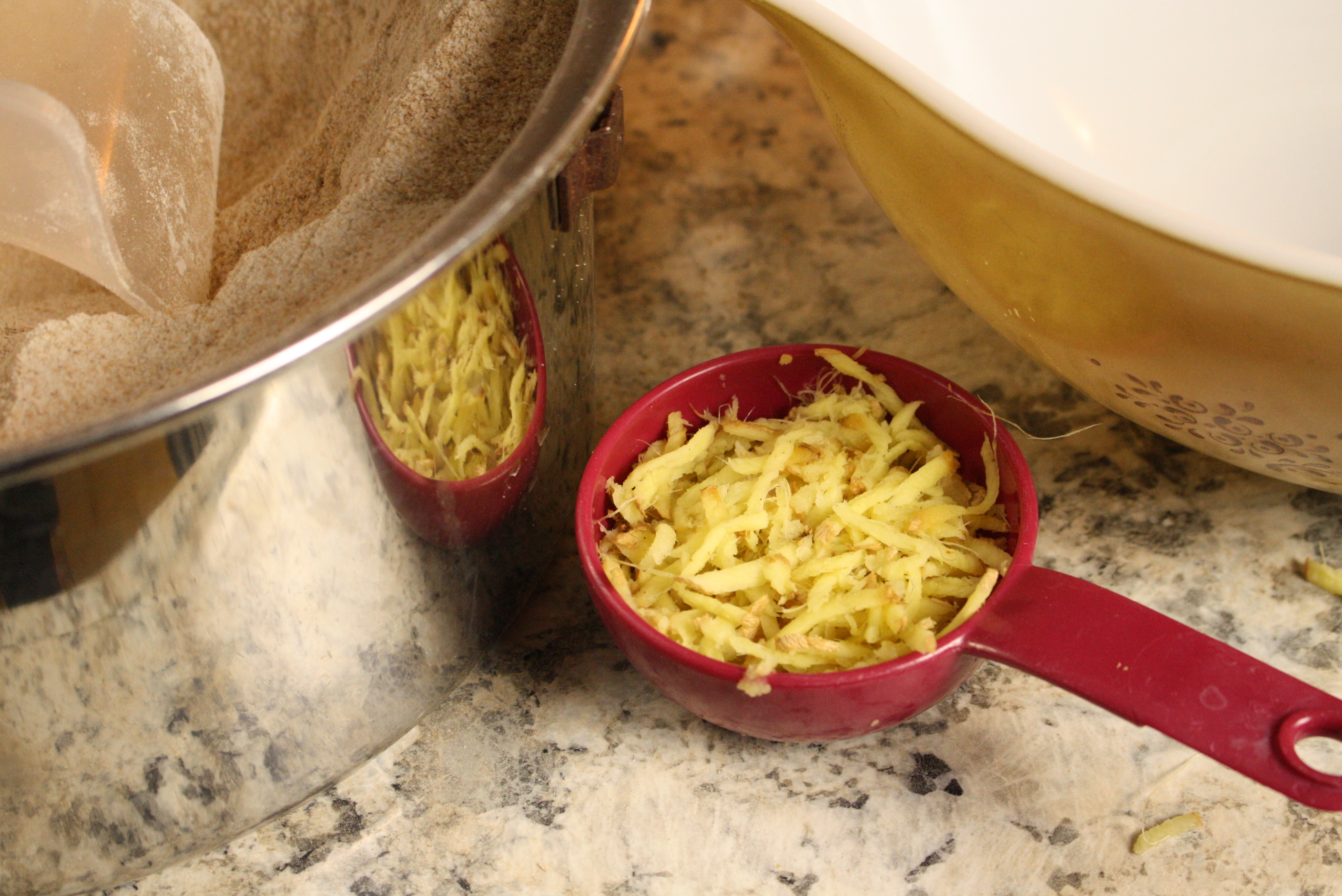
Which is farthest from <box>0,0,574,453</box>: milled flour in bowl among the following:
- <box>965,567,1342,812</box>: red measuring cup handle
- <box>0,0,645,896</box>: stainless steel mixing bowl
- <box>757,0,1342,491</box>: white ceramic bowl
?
<box>965,567,1342,812</box>: red measuring cup handle

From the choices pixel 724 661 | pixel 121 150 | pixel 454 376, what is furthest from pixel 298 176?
pixel 724 661

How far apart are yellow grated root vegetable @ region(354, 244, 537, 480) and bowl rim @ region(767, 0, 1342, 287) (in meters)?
0.15

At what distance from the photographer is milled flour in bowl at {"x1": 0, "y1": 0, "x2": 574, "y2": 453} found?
0.36m

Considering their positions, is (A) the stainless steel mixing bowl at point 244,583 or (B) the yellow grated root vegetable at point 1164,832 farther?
(B) the yellow grated root vegetable at point 1164,832

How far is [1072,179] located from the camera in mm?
374

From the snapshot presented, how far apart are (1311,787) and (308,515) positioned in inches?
12.8

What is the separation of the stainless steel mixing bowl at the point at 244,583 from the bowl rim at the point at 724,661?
0.10ft

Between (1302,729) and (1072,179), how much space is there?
0.63 ft

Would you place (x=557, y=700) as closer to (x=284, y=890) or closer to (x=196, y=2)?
(x=284, y=890)

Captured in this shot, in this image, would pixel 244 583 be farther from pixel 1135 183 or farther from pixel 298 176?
pixel 1135 183

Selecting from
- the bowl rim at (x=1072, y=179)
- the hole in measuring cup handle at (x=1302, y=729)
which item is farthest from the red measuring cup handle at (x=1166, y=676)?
the bowl rim at (x=1072, y=179)

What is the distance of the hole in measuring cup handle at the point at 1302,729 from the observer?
361 millimetres

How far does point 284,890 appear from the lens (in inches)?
17.2

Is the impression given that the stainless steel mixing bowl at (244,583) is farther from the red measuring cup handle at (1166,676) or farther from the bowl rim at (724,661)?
the red measuring cup handle at (1166,676)
